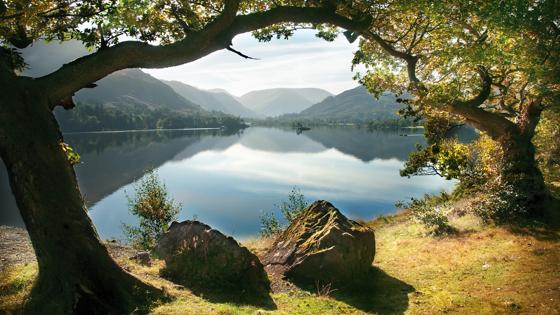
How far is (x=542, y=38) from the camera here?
16.6 m

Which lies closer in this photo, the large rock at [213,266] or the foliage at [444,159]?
the large rock at [213,266]

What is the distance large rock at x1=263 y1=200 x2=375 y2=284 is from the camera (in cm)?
1600

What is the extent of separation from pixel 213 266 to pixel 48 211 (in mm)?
5757

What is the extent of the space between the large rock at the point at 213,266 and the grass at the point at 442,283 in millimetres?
728

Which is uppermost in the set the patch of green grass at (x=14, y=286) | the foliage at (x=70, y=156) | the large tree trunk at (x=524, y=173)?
the foliage at (x=70, y=156)

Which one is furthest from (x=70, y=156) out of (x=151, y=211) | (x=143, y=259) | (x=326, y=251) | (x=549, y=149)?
(x=549, y=149)

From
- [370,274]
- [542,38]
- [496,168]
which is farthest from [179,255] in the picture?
[496,168]

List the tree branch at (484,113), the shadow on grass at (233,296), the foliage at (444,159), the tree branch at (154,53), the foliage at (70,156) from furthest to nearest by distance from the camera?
the foliage at (444,159) < the tree branch at (484,113) < the shadow on grass at (233,296) < the foliage at (70,156) < the tree branch at (154,53)

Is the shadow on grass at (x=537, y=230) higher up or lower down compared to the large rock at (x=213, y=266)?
lower down

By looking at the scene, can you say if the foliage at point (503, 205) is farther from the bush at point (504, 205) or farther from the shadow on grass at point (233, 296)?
the shadow on grass at point (233, 296)

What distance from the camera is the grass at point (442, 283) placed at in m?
12.0

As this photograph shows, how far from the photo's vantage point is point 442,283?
15383 millimetres

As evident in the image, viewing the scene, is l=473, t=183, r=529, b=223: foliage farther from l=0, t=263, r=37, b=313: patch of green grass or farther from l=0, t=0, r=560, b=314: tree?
l=0, t=263, r=37, b=313: patch of green grass

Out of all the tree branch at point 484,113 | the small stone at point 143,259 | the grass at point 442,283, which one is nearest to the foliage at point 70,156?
the grass at point 442,283
